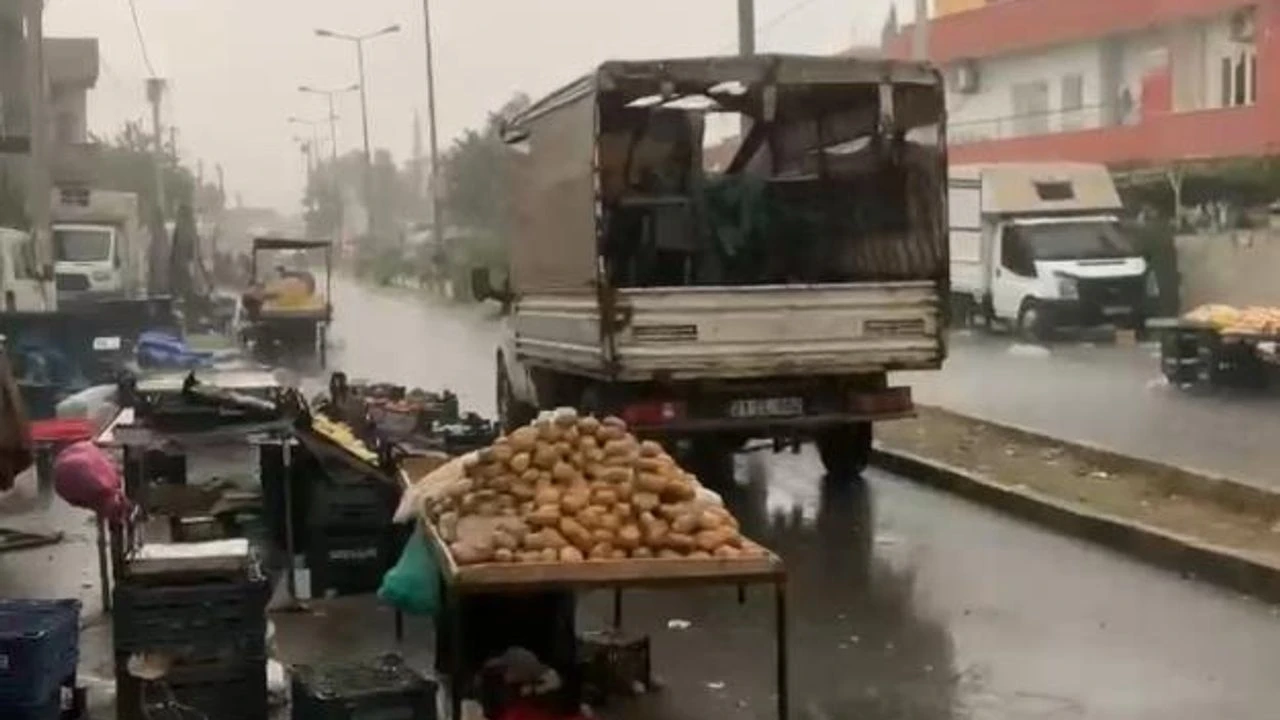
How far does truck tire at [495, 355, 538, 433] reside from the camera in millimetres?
17422

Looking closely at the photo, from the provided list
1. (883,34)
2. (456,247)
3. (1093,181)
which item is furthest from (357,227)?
(1093,181)

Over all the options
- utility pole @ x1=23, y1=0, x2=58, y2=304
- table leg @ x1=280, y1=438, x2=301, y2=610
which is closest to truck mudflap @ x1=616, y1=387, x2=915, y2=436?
table leg @ x1=280, y1=438, x2=301, y2=610

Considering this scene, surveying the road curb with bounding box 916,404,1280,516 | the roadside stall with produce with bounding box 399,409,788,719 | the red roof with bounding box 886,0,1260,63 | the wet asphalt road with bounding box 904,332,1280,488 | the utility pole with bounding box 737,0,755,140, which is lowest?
the wet asphalt road with bounding box 904,332,1280,488

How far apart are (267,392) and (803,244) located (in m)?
5.33

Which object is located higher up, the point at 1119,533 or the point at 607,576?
the point at 607,576

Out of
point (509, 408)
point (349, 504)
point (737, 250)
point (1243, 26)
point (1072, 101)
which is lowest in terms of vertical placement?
point (509, 408)

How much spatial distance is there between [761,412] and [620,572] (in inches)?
258

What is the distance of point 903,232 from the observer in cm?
1482

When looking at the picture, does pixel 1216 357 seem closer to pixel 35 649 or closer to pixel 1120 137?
pixel 35 649

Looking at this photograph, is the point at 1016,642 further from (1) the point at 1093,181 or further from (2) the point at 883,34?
(2) the point at 883,34

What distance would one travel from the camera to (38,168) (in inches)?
Answer: 1538

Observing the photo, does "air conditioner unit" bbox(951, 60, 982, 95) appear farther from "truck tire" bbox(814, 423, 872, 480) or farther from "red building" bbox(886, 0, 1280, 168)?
"truck tire" bbox(814, 423, 872, 480)

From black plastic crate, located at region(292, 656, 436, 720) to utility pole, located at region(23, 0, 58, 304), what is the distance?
2235cm

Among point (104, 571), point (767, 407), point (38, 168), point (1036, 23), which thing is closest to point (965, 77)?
point (1036, 23)
